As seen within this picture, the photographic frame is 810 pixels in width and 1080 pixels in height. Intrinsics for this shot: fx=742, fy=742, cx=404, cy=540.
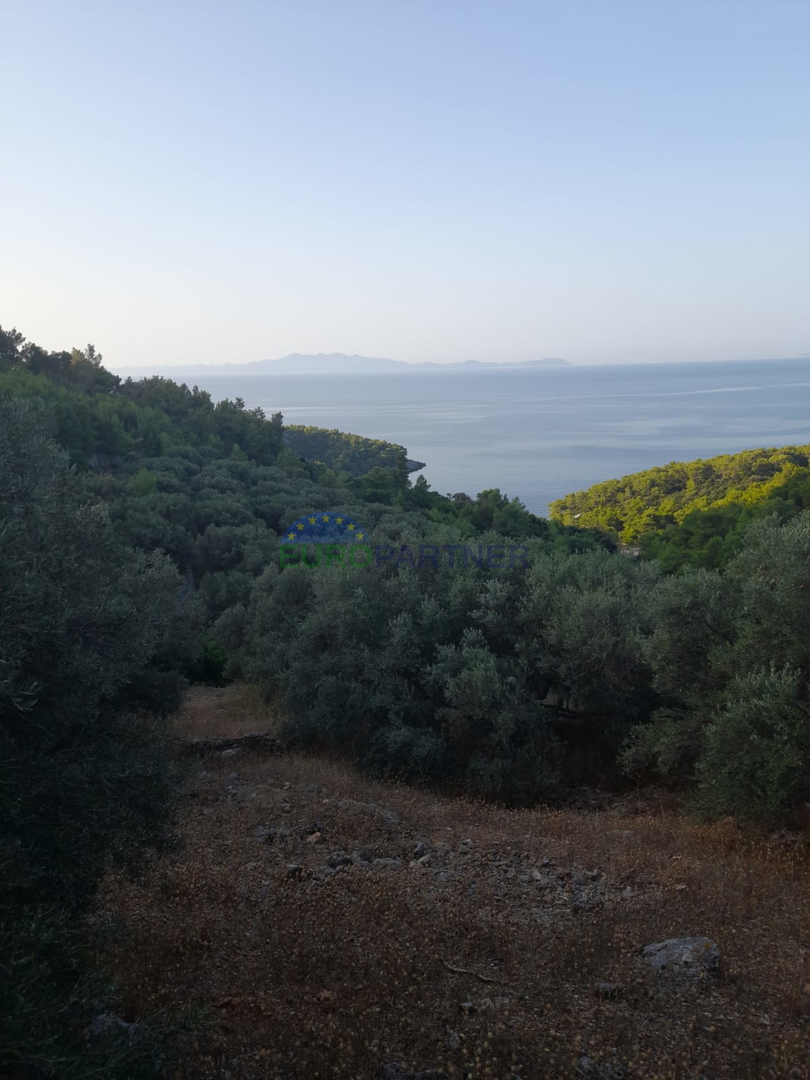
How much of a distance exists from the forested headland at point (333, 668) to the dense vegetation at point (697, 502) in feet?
1.70

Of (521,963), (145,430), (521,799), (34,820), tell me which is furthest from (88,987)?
(145,430)

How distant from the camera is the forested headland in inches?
169

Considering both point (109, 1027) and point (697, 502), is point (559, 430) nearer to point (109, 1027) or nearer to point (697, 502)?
point (697, 502)

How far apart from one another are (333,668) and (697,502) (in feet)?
125

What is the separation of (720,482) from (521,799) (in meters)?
43.5

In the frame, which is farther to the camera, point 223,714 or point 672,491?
point 672,491

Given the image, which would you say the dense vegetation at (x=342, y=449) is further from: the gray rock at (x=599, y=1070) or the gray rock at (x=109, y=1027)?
the gray rock at (x=599, y=1070)

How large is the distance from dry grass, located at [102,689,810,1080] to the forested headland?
798 millimetres

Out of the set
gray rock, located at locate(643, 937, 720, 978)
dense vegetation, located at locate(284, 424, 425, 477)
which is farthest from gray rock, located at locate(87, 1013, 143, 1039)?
dense vegetation, located at locate(284, 424, 425, 477)

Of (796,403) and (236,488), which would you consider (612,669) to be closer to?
(236,488)

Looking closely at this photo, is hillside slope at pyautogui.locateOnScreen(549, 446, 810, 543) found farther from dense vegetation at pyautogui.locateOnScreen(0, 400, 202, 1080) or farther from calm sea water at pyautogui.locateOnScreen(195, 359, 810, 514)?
dense vegetation at pyautogui.locateOnScreen(0, 400, 202, 1080)

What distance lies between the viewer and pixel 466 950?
17.2 feet

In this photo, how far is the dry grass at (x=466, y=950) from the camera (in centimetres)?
410

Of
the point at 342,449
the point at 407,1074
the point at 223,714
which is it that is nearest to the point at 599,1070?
the point at 407,1074
